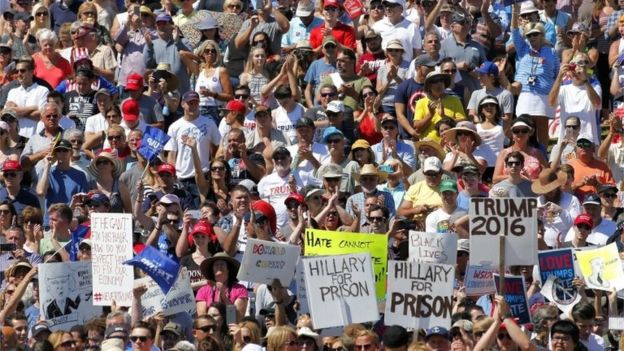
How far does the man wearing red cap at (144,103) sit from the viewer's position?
25406mm

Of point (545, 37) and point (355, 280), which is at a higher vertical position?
point (545, 37)

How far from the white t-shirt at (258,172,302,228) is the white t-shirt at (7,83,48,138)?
300 centimetres

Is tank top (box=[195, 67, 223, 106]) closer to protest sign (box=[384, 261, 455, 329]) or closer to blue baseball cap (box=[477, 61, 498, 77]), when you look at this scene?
blue baseball cap (box=[477, 61, 498, 77])

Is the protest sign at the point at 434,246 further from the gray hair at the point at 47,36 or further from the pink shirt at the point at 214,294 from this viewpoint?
the gray hair at the point at 47,36

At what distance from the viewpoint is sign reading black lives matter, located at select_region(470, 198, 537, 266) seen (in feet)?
63.0

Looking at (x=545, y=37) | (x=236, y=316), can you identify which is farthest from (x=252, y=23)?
(x=236, y=316)

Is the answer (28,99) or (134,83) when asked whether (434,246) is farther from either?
(28,99)

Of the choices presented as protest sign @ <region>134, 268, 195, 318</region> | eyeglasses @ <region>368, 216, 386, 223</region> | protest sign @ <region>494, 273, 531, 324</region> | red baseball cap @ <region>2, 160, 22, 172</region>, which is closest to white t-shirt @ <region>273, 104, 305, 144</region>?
red baseball cap @ <region>2, 160, 22, 172</region>

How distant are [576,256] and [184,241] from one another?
363cm

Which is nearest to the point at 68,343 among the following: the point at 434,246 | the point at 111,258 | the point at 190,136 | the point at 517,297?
the point at 111,258

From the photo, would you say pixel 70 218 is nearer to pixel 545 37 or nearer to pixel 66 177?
pixel 66 177

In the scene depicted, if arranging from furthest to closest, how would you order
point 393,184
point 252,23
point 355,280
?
1. point 252,23
2. point 393,184
3. point 355,280

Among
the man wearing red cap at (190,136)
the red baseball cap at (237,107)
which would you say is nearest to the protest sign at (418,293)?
the man wearing red cap at (190,136)

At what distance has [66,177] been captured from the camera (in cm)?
2380
